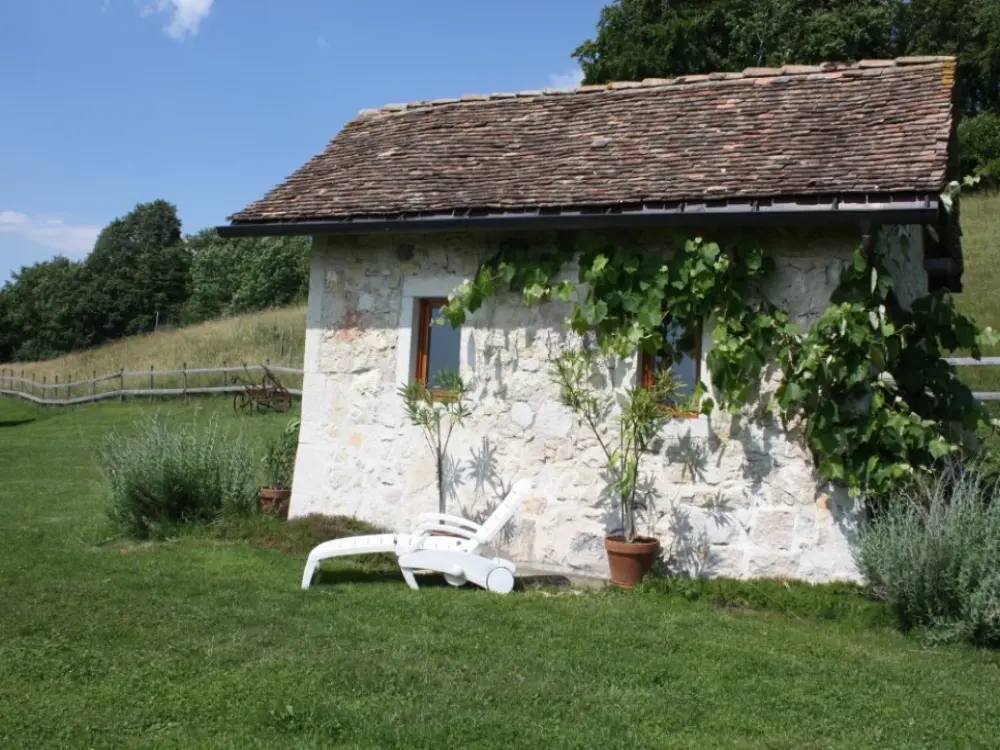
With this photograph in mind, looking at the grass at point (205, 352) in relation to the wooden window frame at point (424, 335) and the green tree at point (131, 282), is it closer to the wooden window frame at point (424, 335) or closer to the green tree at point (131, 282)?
the wooden window frame at point (424, 335)

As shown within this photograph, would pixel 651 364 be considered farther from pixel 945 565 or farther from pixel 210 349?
pixel 210 349

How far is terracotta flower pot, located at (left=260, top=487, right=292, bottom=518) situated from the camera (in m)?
9.15

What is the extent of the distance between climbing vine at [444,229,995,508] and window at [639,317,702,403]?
3cm

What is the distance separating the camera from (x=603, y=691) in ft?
15.4

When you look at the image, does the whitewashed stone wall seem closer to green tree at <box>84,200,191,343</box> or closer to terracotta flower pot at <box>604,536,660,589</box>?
terracotta flower pot at <box>604,536,660,589</box>

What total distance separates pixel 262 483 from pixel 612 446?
389cm

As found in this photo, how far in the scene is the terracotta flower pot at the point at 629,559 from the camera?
274 inches

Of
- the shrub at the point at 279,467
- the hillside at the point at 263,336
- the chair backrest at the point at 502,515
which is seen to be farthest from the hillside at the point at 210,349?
the chair backrest at the point at 502,515

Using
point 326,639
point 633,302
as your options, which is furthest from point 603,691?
point 633,302

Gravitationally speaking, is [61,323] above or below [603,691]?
above

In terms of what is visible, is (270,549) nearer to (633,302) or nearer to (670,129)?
(633,302)

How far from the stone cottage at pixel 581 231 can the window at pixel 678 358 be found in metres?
0.04

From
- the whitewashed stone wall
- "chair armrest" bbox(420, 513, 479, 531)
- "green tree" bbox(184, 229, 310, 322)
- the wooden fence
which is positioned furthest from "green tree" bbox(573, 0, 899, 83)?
"chair armrest" bbox(420, 513, 479, 531)

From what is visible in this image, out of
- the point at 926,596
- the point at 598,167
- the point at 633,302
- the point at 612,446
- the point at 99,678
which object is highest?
the point at 598,167
